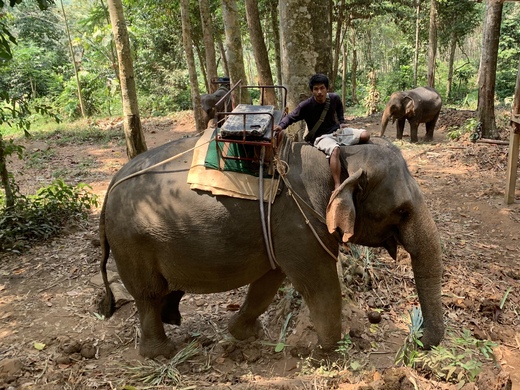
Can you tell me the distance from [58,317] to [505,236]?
571 cm

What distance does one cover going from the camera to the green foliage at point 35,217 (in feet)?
19.0

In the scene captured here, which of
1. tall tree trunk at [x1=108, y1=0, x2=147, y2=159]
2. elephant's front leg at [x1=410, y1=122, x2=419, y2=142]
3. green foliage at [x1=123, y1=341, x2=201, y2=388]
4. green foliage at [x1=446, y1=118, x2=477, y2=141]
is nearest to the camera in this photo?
green foliage at [x1=123, y1=341, x2=201, y2=388]

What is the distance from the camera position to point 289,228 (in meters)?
3.13

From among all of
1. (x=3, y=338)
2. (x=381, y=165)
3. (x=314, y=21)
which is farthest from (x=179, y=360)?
(x=314, y=21)

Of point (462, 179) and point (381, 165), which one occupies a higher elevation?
point (381, 165)

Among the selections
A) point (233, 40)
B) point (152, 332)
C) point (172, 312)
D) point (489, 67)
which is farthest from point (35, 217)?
point (489, 67)

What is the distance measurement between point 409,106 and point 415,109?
8.8 inches

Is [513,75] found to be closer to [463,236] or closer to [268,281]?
[463,236]

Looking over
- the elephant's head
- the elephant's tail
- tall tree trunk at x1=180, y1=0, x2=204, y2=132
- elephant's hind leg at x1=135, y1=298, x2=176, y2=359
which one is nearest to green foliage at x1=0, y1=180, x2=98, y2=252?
the elephant's tail

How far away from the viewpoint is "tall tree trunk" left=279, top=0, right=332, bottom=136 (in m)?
4.54

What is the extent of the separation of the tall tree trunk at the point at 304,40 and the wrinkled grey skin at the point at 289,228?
58.3 inches

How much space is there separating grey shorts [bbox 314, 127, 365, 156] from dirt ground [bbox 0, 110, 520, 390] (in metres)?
1.55

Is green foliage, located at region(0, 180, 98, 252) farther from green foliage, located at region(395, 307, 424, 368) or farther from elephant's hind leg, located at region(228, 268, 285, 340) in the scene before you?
green foliage, located at region(395, 307, 424, 368)

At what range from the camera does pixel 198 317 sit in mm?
4441
